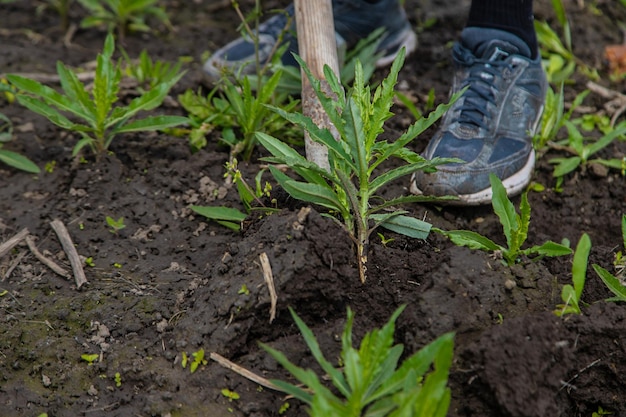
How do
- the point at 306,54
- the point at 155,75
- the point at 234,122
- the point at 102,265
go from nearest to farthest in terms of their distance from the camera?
1. the point at 102,265
2. the point at 306,54
3. the point at 234,122
4. the point at 155,75

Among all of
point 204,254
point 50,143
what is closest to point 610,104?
point 204,254

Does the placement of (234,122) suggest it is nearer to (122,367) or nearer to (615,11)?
(122,367)

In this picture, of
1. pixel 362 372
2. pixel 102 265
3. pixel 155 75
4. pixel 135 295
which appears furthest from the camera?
pixel 155 75

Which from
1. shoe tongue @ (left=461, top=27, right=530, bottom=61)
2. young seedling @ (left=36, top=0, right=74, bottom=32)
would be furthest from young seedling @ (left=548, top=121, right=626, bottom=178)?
young seedling @ (left=36, top=0, right=74, bottom=32)

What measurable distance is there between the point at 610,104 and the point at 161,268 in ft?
7.25

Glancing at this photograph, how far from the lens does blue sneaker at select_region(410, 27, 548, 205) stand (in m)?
2.67

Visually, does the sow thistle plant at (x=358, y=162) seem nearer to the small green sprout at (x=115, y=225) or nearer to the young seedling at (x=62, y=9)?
the small green sprout at (x=115, y=225)

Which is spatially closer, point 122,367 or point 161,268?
point 122,367

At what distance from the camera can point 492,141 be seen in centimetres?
281

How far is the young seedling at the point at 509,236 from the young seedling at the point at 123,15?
2.25m

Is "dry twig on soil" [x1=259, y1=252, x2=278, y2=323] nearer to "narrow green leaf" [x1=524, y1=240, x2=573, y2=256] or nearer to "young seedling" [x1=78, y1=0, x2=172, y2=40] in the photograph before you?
"narrow green leaf" [x1=524, y1=240, x2=573, y2=256]

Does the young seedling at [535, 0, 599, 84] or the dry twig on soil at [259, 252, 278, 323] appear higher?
the dry twig on soil at [259, 252, 278, 323]

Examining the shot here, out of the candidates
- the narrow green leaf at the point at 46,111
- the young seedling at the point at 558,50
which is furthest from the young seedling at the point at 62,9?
the young seedling at the point at 558,50

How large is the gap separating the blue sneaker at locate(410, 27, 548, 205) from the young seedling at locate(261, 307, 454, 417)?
3.21 ft
